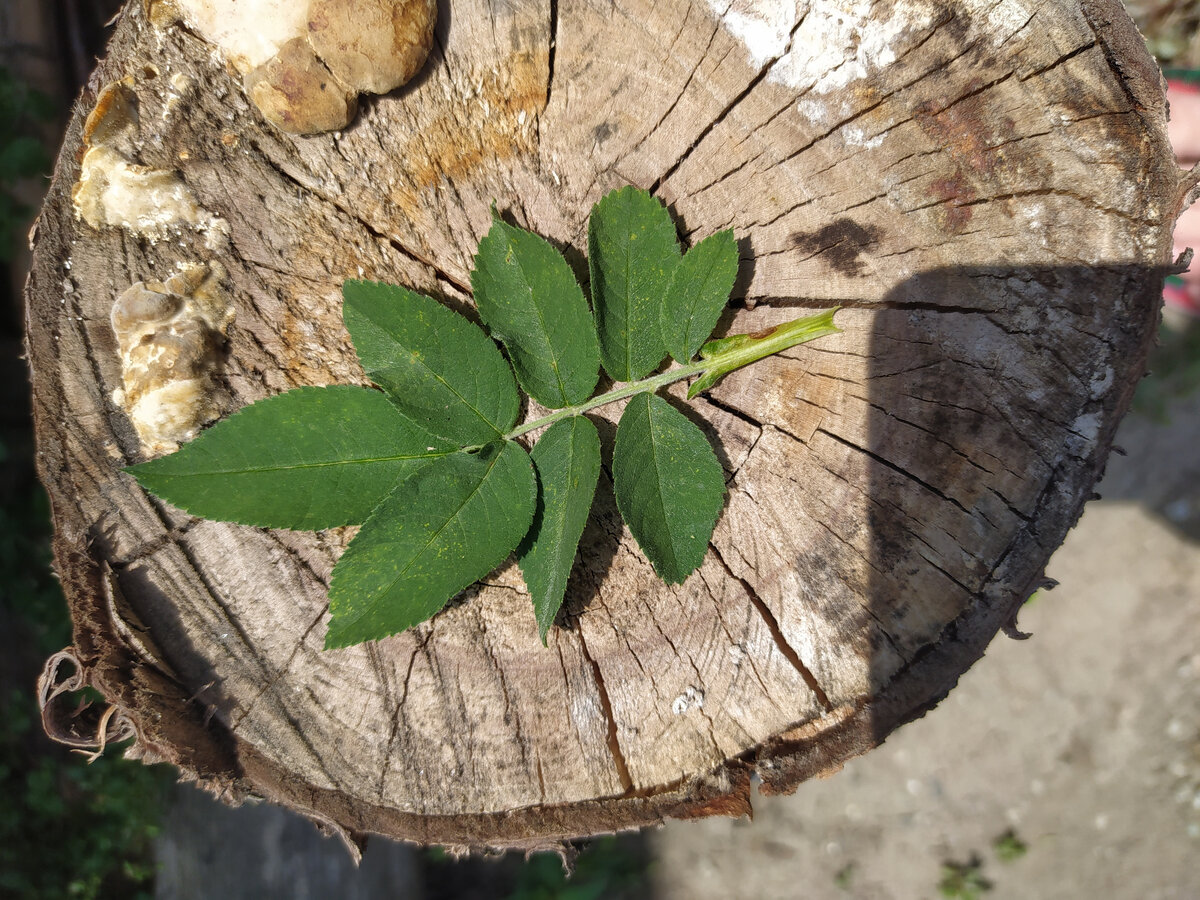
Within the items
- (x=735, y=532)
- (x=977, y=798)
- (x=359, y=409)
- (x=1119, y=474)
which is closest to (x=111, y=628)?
(x=359, y=409)

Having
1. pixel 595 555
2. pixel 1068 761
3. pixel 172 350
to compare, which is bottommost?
pixel 1068 761

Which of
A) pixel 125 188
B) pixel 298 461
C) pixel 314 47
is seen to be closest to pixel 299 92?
pixel 314 47

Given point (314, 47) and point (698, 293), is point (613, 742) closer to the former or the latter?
point (698, 293)

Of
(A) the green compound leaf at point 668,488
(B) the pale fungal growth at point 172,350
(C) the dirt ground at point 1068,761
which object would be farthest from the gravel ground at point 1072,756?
(B) the pale fungal growth at point 172,350

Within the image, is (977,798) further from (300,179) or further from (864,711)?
(300,179)

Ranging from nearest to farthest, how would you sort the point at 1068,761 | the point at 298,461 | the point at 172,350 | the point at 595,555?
the point at 298,461
the point at 172,350
the point at 595,555
the point at 1068,761

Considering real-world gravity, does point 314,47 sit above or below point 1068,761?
above

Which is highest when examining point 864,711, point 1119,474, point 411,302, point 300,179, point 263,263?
point 300,179
